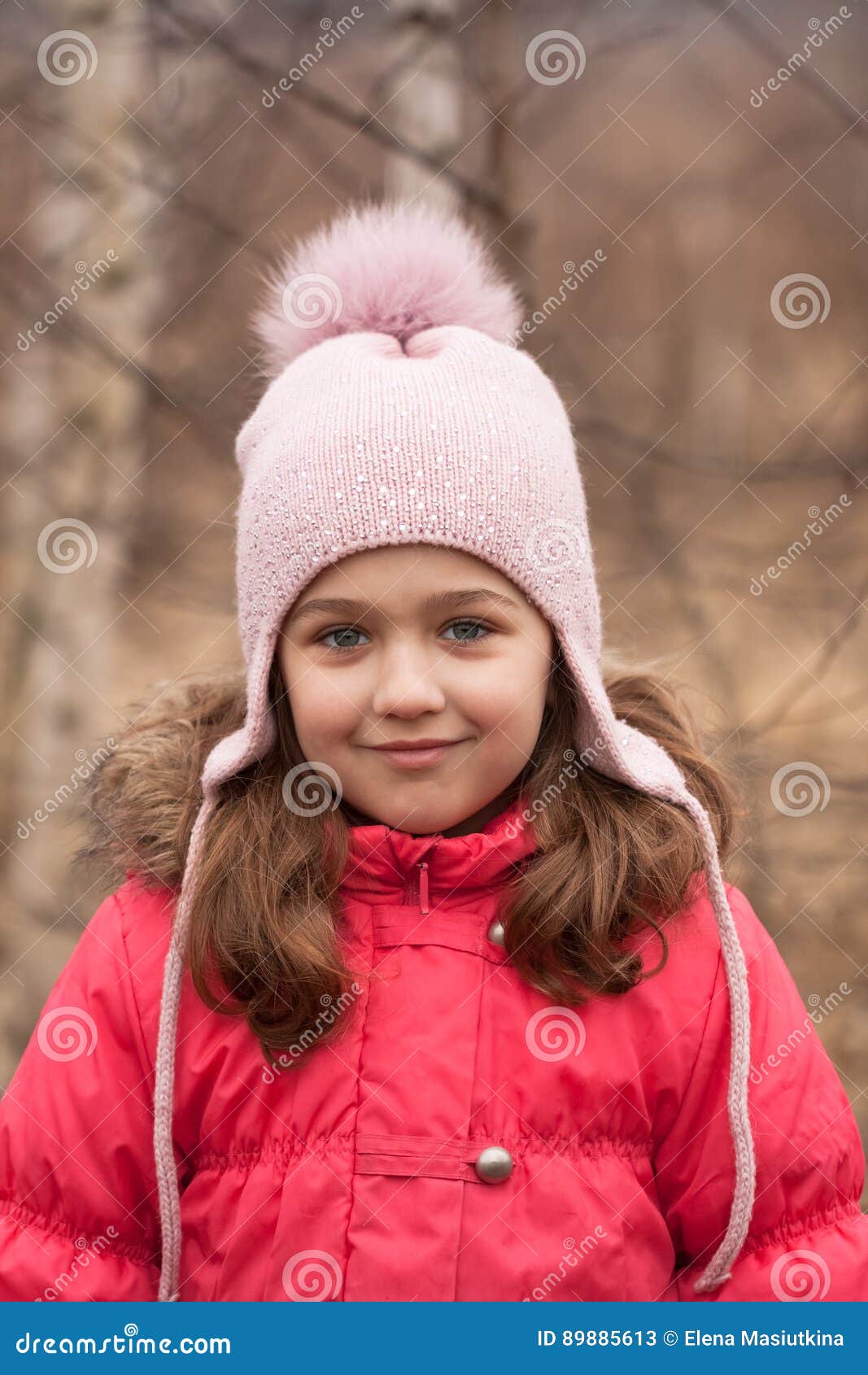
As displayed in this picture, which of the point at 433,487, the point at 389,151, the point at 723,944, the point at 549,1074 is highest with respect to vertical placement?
the point at 389,151

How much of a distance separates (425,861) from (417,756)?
16 centimetres

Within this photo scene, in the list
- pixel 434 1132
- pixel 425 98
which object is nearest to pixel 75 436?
pixel 425 98

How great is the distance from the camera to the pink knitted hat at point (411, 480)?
1686 mm

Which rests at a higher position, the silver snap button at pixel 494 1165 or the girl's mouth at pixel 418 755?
the girl's mouth at pixel 418 755

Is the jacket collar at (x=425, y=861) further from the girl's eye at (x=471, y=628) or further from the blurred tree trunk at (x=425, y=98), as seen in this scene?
the blurred tree trunk at (x=425, y=98)

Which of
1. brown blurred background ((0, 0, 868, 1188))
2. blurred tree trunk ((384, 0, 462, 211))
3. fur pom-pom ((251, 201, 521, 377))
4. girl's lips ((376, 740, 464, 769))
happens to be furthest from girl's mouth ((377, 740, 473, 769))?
blurred tree trunk ((384, 0, 462, 211))

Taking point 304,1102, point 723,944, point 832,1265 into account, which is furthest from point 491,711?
point 832,1265

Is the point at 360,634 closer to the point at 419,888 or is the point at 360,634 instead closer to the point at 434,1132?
the point at 419,888

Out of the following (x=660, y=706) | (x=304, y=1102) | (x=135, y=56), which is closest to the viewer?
(x=304, y=1102)

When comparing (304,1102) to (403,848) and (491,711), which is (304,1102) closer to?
(403,848)

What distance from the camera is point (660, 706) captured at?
2.09 metres

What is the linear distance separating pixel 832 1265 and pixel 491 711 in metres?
0.89

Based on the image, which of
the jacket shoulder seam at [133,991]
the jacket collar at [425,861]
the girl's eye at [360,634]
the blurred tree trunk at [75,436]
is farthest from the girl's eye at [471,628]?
the blurred tree trunk at [75,436]

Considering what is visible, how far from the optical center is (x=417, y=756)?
5.56 ft
